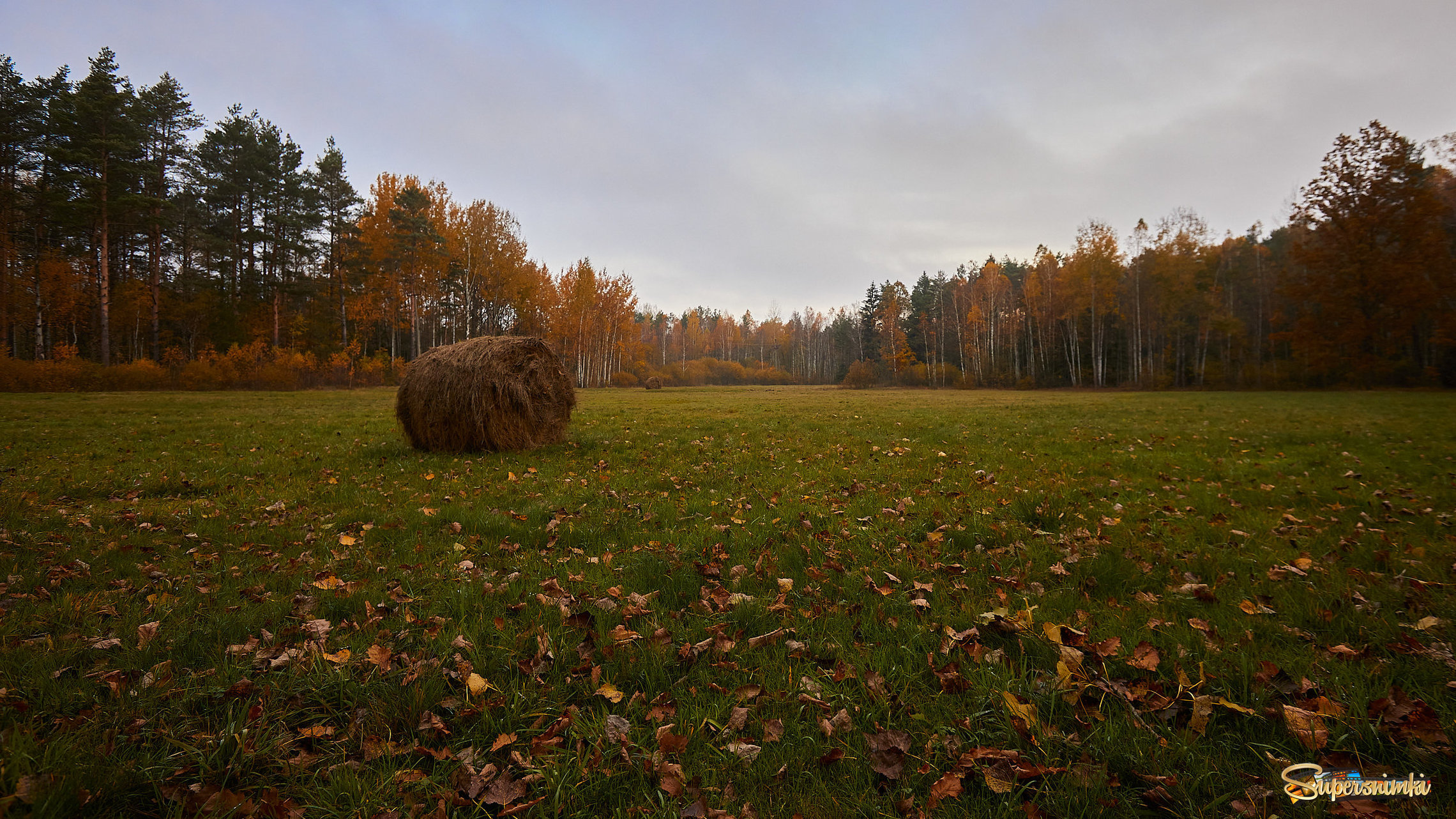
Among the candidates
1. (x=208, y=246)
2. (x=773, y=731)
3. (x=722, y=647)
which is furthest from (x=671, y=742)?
(x=208, y=246)

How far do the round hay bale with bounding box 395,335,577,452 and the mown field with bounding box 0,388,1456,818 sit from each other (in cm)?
328

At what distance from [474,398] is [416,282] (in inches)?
1456

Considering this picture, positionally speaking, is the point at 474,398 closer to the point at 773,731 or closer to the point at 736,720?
the point at 736,720

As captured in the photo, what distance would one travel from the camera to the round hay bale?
1059cm

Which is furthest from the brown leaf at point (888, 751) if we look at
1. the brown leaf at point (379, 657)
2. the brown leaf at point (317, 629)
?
the brown leaf at point (317, 629)

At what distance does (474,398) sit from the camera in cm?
1053

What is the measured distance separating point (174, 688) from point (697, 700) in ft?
8.43

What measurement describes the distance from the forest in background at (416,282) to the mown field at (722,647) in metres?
20.2

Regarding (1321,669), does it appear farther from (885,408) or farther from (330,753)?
(885,408)

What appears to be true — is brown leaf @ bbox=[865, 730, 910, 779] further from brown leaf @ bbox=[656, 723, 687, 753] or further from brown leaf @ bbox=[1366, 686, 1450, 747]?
brown leaf @ bbox=[1366, 686, 1450, 747]

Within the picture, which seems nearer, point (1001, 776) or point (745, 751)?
point (1001, 776)

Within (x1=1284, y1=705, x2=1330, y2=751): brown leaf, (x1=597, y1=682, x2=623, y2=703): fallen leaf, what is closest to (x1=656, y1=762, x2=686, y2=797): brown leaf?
(x1=597, y1=682, x2=623, y2=703): fallen leaf

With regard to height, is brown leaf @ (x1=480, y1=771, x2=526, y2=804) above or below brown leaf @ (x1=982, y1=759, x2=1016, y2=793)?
above

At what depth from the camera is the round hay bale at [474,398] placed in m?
10.6
